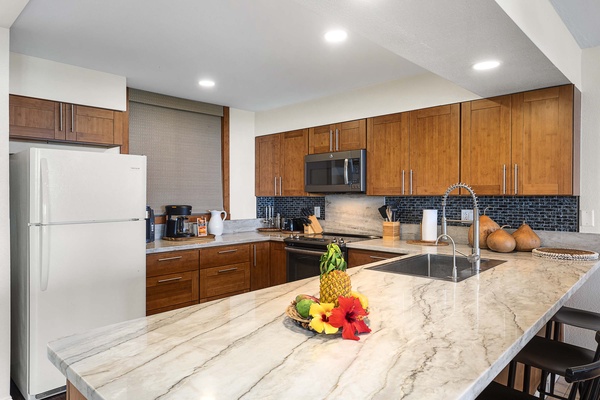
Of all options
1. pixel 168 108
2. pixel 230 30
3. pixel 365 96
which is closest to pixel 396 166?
pixel 365 96

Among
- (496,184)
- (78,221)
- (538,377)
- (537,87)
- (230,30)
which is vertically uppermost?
(230,30)

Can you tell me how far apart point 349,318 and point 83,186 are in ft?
7.01

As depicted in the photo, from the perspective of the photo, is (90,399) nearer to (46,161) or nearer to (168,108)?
(46,161)

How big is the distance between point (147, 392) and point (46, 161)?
2.08 meters

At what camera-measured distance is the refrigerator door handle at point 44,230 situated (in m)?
2.37

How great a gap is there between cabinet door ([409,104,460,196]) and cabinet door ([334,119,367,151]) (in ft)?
1.60

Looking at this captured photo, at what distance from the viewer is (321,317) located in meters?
1.15

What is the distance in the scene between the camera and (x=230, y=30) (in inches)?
93.1

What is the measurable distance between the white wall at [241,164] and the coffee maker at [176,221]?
2.18 ft

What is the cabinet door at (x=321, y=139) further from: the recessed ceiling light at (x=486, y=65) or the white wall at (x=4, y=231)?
the white wall at (x=4, y=231)

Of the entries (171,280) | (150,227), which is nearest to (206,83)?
(150,227)

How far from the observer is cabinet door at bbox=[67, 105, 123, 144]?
301 cm

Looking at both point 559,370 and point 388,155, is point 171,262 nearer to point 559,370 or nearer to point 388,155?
point 388,155

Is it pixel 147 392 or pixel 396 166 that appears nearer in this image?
pixel 147 392
